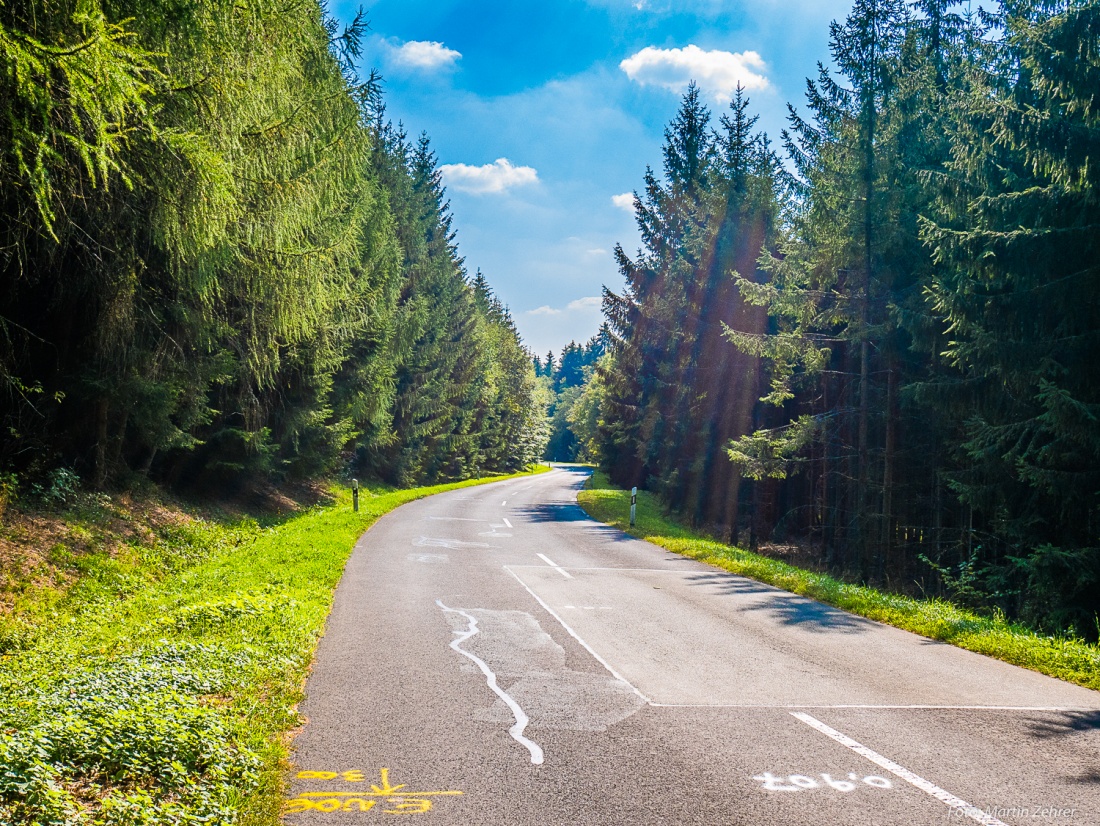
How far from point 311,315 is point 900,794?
10992mm

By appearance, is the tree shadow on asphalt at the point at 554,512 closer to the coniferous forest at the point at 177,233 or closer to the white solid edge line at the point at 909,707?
the coniferous forest at the point at 177,233

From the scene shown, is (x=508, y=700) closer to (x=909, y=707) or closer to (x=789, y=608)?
(x=909, y=707)

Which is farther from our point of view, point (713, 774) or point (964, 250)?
point (964, 250)

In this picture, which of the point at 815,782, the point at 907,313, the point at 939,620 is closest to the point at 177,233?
the point at 815,782

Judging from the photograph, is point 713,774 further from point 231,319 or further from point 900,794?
point 231,319

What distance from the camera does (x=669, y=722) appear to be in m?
5.61

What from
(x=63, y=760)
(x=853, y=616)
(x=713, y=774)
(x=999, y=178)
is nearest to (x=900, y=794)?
(x=713, y=774)

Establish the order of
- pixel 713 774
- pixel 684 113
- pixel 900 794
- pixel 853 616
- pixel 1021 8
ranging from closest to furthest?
pixel 900 794, pixel 713 774, pixel 853 616, pixel 1021 8, pixel 684 113

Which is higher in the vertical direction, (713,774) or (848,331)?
(848,331)

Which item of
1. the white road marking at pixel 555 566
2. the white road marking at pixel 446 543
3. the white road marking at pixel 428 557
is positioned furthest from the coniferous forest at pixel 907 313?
the white road marking at pixel 428 557

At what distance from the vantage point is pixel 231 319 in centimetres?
1483

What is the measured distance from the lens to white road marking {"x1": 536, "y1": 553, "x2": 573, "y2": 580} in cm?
1325

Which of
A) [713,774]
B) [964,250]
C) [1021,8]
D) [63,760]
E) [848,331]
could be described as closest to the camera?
[63,760]

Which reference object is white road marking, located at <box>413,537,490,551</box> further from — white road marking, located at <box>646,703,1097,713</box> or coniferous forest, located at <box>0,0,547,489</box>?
white road marking, located at <box>646,703,1097,713</box>
